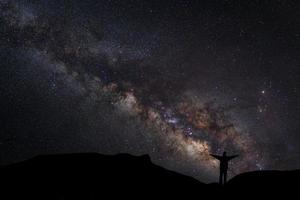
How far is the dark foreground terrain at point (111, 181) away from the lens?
19.4m

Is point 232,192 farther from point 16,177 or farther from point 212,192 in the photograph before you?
point 16,177

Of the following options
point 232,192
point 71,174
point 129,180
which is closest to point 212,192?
point 232,192

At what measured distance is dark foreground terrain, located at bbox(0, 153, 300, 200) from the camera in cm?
1938

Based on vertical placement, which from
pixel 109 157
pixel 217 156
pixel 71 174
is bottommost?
pixel 71 174

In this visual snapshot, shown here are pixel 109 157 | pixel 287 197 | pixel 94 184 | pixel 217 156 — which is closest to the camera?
pixel 287 197

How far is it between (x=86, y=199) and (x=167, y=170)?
607 centimetres

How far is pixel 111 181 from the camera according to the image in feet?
66.4

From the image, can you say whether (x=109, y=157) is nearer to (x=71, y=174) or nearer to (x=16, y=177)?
(x=71, y=174)

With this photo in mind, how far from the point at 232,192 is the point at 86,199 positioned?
8497 millimetres

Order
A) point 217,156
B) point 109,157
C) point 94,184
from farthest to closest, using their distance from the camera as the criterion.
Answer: point 217,156 < point 109,157 < point 94,184

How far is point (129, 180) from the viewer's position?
20.7 m

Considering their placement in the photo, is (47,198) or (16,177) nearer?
(47,198)

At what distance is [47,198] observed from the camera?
750 inches

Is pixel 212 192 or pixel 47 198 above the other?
pixel 212 192
